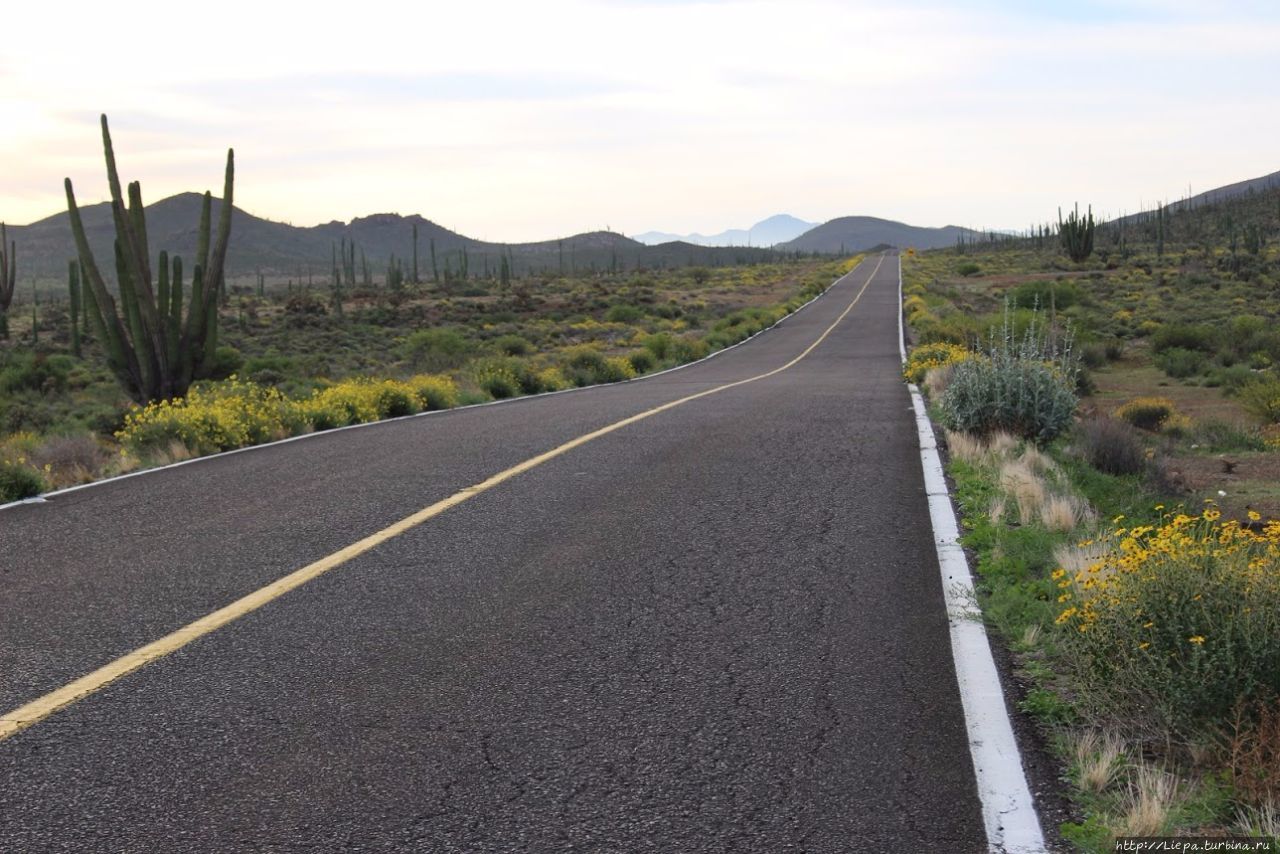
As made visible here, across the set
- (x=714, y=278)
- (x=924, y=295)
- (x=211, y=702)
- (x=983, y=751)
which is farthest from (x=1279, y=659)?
(x=714, y=278)

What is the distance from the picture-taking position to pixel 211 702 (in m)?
4.21

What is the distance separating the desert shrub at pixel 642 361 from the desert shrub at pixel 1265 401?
1330 cm

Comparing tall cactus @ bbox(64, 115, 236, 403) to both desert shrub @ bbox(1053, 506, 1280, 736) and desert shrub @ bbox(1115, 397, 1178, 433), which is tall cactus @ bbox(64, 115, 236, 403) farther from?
desert shrub @ bbox(1053, 506, 1280, 736)

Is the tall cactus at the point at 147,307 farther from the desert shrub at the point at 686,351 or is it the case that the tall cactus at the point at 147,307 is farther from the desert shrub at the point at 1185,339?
the desert shrub at the point at 1185,339

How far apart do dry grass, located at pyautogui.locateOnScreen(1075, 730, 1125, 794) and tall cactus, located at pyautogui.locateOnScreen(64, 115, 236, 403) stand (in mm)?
16191

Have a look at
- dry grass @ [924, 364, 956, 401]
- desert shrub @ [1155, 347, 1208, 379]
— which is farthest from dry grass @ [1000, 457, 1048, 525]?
desert shrub @ [1155, 347, 1208, 379]

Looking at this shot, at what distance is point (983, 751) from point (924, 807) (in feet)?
1.65

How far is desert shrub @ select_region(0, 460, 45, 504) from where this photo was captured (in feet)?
28.9

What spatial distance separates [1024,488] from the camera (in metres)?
7.83

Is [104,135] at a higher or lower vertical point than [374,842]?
higher

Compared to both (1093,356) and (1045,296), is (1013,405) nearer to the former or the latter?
(1093,356)

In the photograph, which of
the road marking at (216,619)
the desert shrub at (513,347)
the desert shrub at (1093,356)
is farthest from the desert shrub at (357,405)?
the desert shrub at (513,347)

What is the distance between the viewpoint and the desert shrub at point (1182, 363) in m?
26.1

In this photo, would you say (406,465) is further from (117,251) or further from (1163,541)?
(117,251)
